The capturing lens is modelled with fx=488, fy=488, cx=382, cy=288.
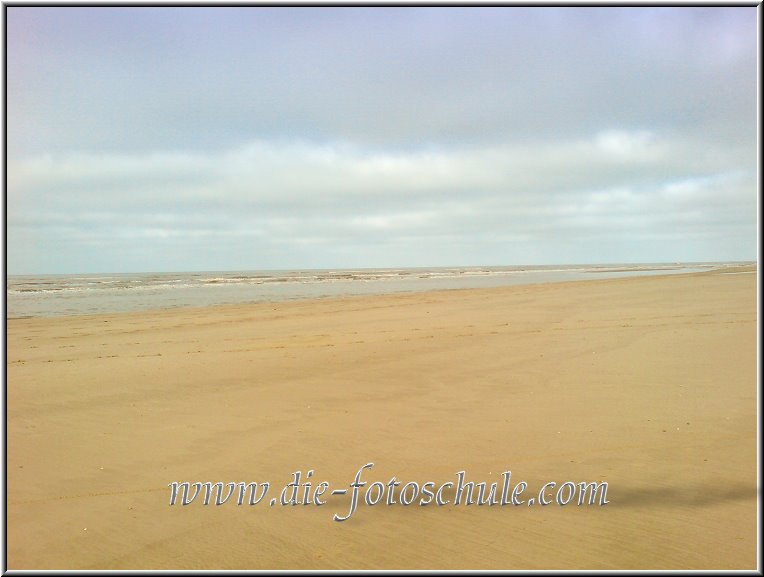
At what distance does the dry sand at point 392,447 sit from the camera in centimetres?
316

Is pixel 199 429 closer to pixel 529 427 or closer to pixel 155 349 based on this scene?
pixel 529 427

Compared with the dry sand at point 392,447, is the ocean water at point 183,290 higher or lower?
higher

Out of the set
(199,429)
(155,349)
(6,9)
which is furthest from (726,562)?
(155,349)

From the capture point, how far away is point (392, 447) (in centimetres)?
466

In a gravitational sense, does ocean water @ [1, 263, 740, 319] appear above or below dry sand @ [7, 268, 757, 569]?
above

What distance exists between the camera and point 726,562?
296 centimetres

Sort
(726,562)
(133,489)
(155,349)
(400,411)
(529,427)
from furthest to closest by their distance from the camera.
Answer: (155,349)
(400,411)
(529,427)
(133,489)
(726,562)

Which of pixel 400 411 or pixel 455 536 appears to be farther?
pixel 400 411

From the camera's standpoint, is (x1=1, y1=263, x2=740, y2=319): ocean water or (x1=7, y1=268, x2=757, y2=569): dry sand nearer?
(x1=7, y1=268, x2=757, y2=569): dry sand

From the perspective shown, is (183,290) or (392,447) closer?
(392,447)

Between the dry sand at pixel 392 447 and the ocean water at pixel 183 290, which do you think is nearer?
the dry sand at pixel 392 447

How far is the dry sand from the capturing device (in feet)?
10.4

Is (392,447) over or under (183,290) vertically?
under

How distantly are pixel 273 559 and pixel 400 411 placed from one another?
2838mm
